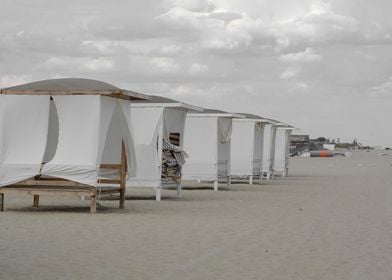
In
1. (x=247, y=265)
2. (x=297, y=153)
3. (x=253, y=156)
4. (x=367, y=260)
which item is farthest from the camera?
(x=297, y=153)

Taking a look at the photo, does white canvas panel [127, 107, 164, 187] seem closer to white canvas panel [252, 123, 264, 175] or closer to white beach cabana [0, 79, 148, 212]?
white beach cabana [0, 79, 148, 212]

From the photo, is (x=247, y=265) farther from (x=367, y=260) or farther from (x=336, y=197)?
(x=336, y=197)

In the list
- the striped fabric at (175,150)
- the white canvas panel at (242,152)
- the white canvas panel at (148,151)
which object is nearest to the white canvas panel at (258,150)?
the white canvas panel at (242,152)

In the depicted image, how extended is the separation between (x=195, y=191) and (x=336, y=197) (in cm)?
449

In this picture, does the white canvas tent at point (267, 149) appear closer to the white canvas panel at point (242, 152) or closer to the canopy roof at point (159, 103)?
the white canvas panel at point (242, 152)

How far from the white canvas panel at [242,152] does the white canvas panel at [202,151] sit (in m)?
5.16

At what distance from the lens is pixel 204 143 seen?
85.1 feet

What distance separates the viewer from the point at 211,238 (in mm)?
13016

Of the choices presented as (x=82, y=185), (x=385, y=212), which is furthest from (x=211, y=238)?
(x=385, y=212)

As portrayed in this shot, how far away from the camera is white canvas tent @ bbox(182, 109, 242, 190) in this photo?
25.8 meters

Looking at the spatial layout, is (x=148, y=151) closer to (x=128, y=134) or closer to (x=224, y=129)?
(x=128, y=134)

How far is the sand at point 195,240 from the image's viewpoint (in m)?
9.70

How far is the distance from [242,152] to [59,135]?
15.1 metres

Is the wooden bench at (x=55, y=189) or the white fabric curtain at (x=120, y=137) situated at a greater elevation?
the white fabric curtain at (x=120, y=137)
